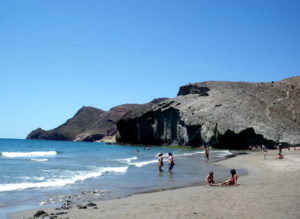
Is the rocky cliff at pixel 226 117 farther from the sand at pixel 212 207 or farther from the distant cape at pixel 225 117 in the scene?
the sand at pixel 212 207

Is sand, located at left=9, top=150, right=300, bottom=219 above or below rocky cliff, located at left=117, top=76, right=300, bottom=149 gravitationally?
below

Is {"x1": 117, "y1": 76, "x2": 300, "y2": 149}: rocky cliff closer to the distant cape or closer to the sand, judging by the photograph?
the distant cape

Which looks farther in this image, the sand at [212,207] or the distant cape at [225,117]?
the distant cape at [225,117]

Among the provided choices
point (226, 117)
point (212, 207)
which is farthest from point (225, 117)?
point (212, 207)

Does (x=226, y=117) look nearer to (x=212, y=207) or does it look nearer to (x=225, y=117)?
(x=225, y=117)

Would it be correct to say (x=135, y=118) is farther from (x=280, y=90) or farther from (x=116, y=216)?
(x=116, y=216)

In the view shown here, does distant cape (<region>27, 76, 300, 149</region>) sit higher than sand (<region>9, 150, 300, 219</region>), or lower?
higher

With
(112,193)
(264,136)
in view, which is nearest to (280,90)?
(264,136)

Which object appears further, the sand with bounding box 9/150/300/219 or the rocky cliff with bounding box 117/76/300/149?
the rocky cliff with bounding box 117/76/300/149

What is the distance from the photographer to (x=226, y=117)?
75.0 meters

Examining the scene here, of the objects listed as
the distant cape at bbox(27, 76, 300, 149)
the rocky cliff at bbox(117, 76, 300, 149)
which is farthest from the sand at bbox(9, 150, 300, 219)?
the rocky cliff at bbox(117, 76, 300, 149)

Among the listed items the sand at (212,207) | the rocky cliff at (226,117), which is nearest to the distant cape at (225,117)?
the rocky cliff at (226,117)

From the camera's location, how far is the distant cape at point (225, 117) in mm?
70312

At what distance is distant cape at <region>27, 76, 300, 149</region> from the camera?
70312mm
